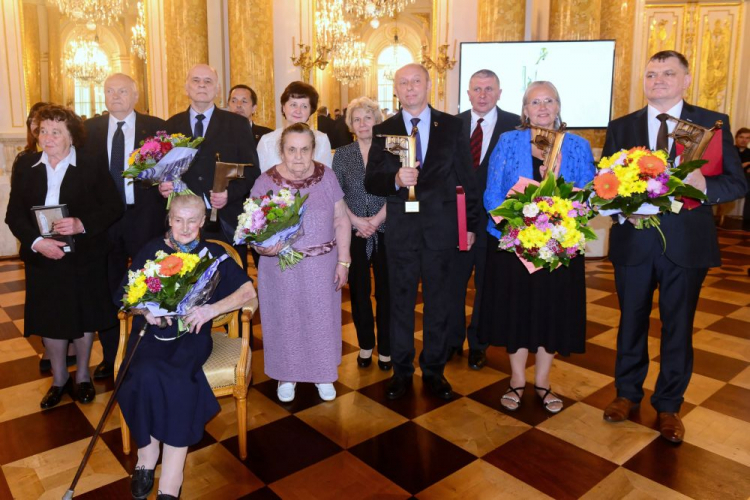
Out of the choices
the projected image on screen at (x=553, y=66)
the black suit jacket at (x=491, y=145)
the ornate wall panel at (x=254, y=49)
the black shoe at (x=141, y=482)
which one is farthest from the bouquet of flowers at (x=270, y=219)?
the ornate wall panel at (x=254, y=49)

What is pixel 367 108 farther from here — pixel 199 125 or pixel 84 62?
pixel 84 62

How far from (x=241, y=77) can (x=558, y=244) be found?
20.5ft

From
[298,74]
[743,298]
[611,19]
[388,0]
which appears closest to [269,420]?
[743,298]

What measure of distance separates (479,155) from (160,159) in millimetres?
2115

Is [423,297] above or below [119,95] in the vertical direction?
below

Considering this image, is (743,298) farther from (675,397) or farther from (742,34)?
(742,34)

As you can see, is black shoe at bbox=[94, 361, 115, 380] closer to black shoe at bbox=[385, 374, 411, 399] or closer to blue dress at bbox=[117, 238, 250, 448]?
blue dress at bbox=[117, 238, 250, 448]

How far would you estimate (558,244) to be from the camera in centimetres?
272

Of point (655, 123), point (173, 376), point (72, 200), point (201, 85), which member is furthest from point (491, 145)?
point (72, 200)

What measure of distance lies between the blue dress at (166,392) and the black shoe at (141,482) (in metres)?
0.14

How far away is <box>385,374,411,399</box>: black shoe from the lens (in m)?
3.66

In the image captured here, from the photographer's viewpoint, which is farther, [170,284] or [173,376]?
[173,376]

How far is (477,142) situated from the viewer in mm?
4156

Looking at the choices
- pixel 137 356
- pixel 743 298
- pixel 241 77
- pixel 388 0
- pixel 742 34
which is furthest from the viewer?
pixel 742 34
